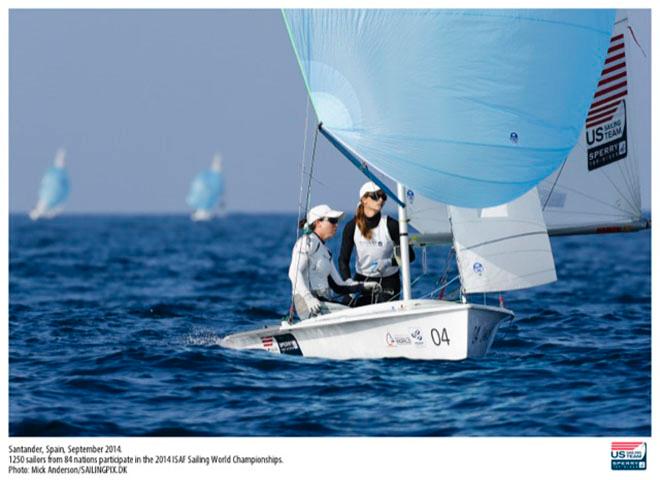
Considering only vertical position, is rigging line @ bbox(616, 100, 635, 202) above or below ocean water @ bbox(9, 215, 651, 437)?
above

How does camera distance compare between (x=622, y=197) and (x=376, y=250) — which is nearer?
(x=376, y=250)

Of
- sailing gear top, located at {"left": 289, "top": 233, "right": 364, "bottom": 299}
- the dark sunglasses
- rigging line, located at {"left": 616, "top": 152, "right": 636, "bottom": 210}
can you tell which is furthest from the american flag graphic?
sailing gear top, located at {"left": 289, "top": 233, "right": 364, "bottom": 299}

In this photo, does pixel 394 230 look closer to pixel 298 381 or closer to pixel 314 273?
pixel 314 273

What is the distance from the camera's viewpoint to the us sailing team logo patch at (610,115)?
15.1 meters

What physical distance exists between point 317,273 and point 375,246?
0.66 meters

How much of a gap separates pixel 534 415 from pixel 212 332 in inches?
252

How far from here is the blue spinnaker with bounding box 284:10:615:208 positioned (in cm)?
1163

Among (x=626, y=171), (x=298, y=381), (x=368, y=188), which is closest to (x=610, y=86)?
(x=626, y=171)

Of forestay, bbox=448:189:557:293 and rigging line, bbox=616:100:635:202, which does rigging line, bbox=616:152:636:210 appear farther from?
forestay, bbox=448:189:557:293

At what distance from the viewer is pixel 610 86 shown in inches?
597
